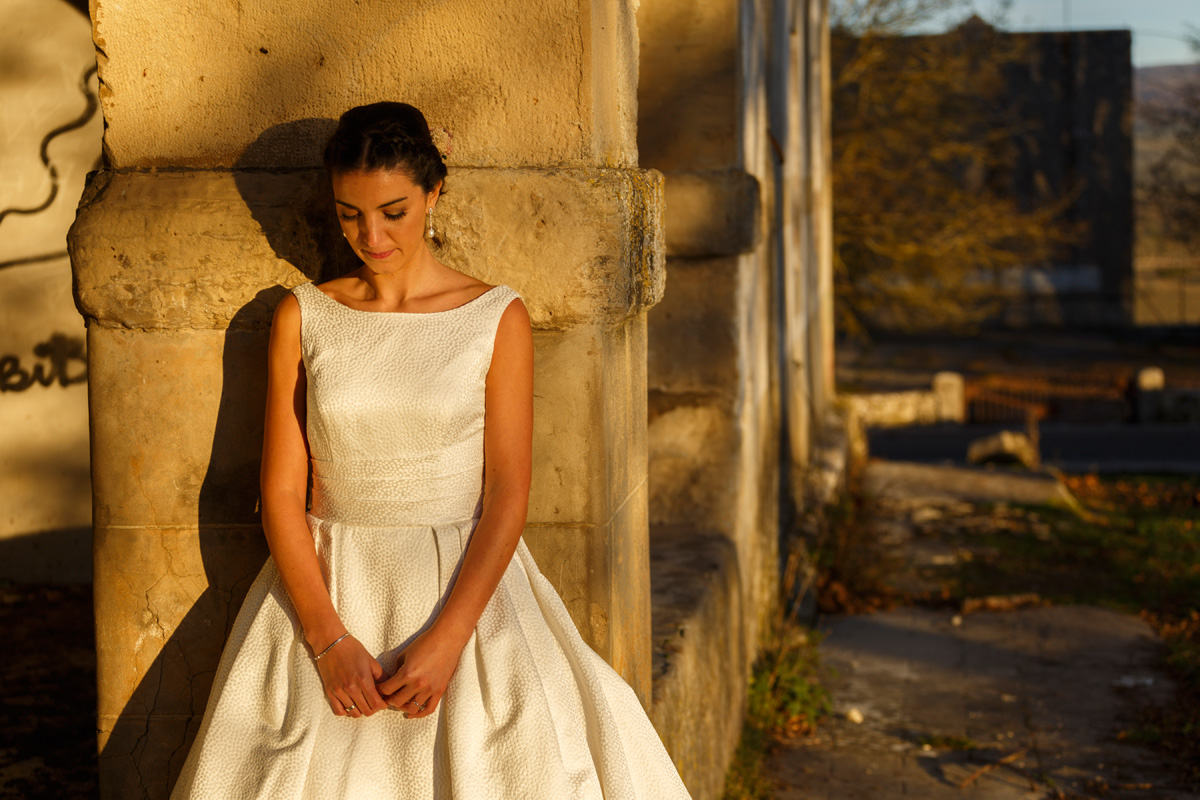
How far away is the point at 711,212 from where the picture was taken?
4332mm

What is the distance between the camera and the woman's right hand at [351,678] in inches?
74.0

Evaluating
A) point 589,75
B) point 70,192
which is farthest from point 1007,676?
point 70,192

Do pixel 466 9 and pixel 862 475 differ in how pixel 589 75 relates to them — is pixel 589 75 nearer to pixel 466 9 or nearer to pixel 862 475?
pixel 466 9

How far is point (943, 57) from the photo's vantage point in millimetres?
14352

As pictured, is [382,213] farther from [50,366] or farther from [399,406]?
[50,366]

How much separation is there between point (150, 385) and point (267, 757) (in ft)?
2.50

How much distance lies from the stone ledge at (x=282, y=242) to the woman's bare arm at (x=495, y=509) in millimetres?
145

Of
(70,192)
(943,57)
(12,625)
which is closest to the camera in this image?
(12,625)

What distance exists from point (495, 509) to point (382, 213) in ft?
1.71

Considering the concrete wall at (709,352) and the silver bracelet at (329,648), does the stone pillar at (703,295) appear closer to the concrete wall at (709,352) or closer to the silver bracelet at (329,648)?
the concrete wall at (709,352)

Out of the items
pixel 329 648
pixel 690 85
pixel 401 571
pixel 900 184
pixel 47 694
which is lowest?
pixel 47 694

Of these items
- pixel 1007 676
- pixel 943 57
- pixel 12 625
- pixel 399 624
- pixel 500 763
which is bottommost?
pixel 1007 676

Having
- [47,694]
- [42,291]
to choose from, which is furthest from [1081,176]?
[47,694]

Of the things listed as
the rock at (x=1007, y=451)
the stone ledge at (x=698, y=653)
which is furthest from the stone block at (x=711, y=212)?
the rock at (x=1007, y=451)
